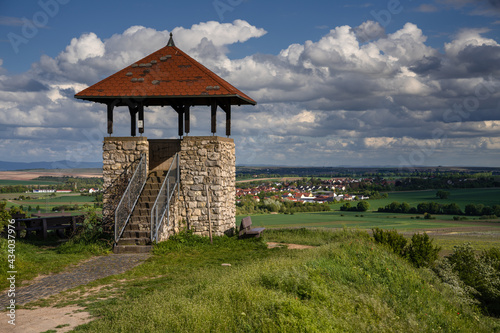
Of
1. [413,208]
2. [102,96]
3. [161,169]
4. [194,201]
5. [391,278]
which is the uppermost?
[102,96]

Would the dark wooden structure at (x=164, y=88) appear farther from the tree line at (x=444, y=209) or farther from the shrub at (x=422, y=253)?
the tree line at (x=444, y=209)

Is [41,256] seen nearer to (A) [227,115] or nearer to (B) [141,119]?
(B) [141,119]

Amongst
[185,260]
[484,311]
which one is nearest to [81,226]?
[185,260]

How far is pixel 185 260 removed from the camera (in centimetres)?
1284

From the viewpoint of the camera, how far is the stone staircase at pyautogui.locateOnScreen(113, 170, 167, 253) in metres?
13.9

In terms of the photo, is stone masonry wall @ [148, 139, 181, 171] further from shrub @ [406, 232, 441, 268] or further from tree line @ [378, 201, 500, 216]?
tree line @ [378, 201, 500, 216]

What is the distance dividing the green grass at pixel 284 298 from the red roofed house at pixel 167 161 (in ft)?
11.7

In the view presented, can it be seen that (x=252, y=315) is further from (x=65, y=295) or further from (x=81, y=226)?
(x=81, y=226)

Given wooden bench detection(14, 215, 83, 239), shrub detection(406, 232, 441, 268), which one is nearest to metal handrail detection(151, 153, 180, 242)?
wooden bench detection(14, 215, 83, 239)

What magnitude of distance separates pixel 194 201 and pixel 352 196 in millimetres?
78189

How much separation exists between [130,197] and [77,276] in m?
5.05

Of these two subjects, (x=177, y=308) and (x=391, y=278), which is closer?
(x=177, y=308)

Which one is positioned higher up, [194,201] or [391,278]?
[194,201]

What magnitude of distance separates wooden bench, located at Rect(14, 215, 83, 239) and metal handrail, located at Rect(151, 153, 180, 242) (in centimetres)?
391
